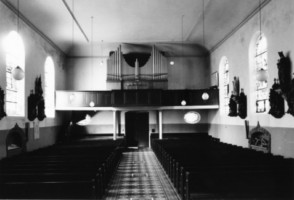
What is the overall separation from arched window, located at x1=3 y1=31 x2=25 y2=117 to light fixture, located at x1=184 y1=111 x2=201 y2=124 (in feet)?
37.1

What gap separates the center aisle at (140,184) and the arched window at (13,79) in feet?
16.0

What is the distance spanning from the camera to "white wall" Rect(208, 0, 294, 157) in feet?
33.2

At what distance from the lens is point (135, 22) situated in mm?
16141

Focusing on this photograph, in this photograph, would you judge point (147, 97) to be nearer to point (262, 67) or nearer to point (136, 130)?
point (136, 130)

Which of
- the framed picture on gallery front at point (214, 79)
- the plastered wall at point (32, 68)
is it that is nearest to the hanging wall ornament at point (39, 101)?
the plastered wall at point (32, 68)

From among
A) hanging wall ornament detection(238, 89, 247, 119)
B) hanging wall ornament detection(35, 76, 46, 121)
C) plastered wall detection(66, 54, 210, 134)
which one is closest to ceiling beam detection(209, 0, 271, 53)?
plastered wall detection(66, 54, 210, 134)

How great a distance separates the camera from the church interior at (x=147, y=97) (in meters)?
6.50

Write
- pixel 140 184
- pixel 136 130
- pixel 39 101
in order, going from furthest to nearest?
1. pixel 136 130
2. pixel 39 101
3. pixel 140 184

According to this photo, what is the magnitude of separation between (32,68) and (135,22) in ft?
18.0

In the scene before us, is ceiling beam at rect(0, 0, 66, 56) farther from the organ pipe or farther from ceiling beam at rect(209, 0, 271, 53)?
ceiling beam at rect(209, 0, 271, 53)

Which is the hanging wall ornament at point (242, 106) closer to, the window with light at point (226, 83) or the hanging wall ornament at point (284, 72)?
the window with light at point (226, 83)

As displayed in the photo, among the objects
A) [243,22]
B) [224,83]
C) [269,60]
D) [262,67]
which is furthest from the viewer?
[224,83]

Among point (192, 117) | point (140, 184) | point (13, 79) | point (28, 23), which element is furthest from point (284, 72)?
point (192, 117)

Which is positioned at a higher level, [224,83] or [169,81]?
[169,81]
